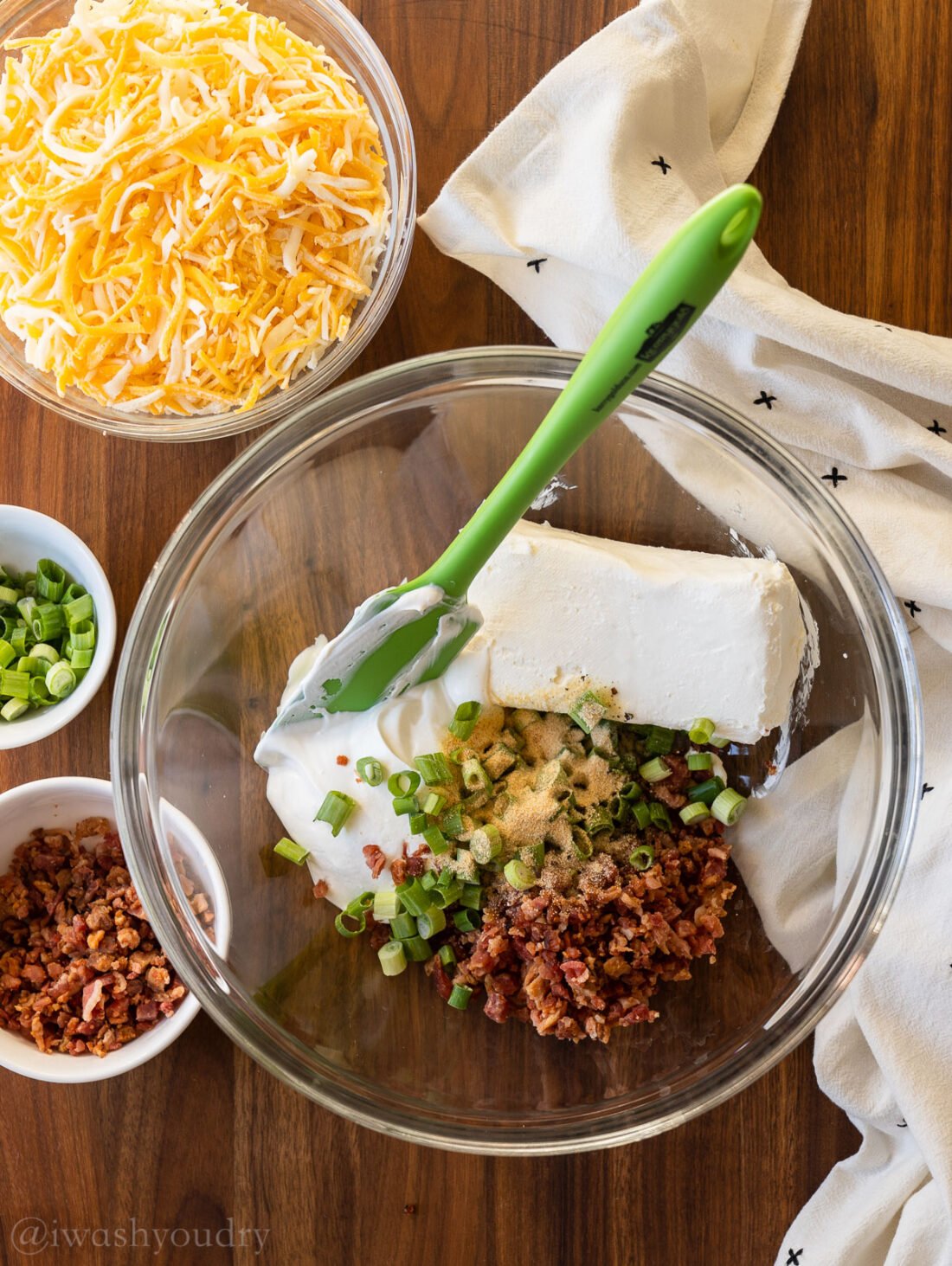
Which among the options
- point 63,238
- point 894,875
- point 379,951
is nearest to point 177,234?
point 63,238

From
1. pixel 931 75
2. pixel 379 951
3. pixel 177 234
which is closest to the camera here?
pixel 177 234

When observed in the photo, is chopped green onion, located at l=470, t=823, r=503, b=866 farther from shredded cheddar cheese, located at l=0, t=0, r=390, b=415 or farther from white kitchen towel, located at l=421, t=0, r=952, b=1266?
shredded cheddar cheese, located at l=0, t=0, r=390, b=415

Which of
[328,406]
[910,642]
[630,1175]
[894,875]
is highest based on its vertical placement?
[328,406]

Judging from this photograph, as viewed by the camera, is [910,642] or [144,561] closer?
[910,642]

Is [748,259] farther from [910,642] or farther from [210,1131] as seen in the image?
[210,1131]

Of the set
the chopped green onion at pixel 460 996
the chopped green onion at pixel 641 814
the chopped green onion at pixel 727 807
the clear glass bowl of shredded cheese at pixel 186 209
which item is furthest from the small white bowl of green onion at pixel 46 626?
the chopped green onion at pixel 727 807

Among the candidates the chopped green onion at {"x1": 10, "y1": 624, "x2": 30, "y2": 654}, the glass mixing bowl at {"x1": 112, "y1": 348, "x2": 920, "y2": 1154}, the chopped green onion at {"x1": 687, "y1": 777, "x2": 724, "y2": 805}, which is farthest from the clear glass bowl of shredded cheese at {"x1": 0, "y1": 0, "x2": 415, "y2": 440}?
the chopped green onion at {"x1": 687, "y1": 777, "x2": 724, "y2": 805}

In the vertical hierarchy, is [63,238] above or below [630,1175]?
above

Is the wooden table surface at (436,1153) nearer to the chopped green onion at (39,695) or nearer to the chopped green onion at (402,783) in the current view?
the chopped green onion at (39,695)
